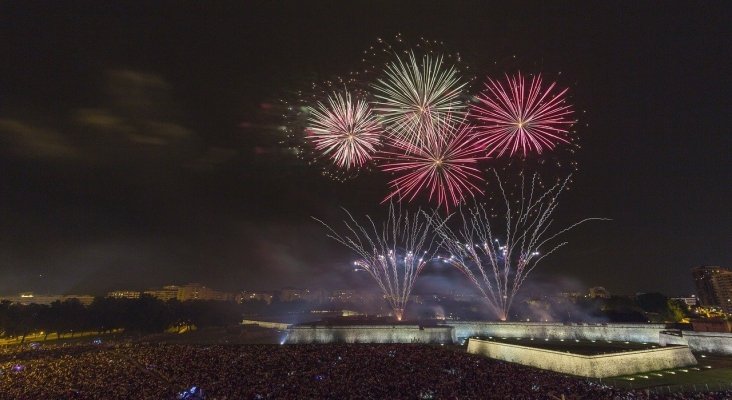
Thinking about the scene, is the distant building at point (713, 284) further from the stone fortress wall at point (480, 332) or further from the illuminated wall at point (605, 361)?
the illuminated wall at point (605, 361)

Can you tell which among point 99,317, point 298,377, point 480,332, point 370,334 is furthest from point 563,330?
point 99,317

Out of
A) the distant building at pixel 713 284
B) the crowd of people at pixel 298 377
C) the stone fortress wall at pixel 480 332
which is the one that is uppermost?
the distant building at pixel 713 284

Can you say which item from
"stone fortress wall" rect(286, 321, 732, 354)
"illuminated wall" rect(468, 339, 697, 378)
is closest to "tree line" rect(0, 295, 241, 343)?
"stone fortress wall" rect(286, 321, 732, 354)

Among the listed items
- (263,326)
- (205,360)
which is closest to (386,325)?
(205,360)

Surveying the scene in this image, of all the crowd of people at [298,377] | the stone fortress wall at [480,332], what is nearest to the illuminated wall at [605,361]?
the crowd of people at [298,377]

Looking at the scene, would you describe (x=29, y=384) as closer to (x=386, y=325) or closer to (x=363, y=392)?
(x=363, y=392)

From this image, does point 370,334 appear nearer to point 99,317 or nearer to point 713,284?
point 99,317
